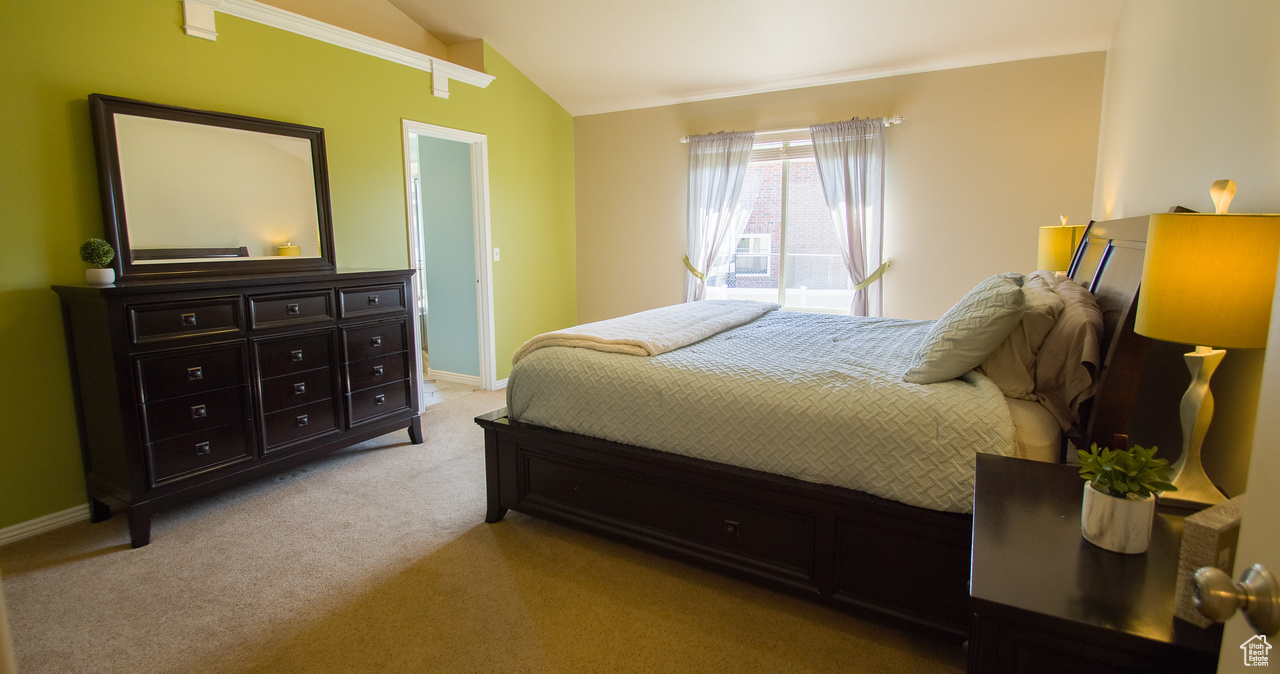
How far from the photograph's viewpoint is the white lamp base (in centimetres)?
135

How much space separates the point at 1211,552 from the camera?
0.88 metres

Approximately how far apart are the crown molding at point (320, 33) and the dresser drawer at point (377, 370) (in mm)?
1788

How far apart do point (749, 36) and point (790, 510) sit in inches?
134

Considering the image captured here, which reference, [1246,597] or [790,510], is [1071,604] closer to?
[1246,597]

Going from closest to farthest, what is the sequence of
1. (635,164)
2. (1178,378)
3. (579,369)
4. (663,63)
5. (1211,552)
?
1. (1211,552)
2. (1178,378)
3. (579,369)
4. (663,63)
5. (635,164)

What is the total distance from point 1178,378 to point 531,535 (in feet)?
7.59

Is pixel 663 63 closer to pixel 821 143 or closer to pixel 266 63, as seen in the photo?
pixel 821 143

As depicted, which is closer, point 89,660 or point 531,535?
point 89,660

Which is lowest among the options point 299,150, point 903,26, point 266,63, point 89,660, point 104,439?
point 89,660

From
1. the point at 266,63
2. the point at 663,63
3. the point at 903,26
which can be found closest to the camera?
the point at 266,63

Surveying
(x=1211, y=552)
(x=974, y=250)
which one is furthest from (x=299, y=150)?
(x=974, y=250)

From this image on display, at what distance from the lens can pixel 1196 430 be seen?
4.50 feet

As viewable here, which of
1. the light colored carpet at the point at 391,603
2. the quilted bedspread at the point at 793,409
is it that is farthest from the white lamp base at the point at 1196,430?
the light colored carpet at the point at 391,603

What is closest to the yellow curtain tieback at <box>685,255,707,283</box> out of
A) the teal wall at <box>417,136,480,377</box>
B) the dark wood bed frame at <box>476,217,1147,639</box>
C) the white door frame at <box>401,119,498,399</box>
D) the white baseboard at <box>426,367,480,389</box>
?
the white door frame at <box>401,119,498,399</box>
